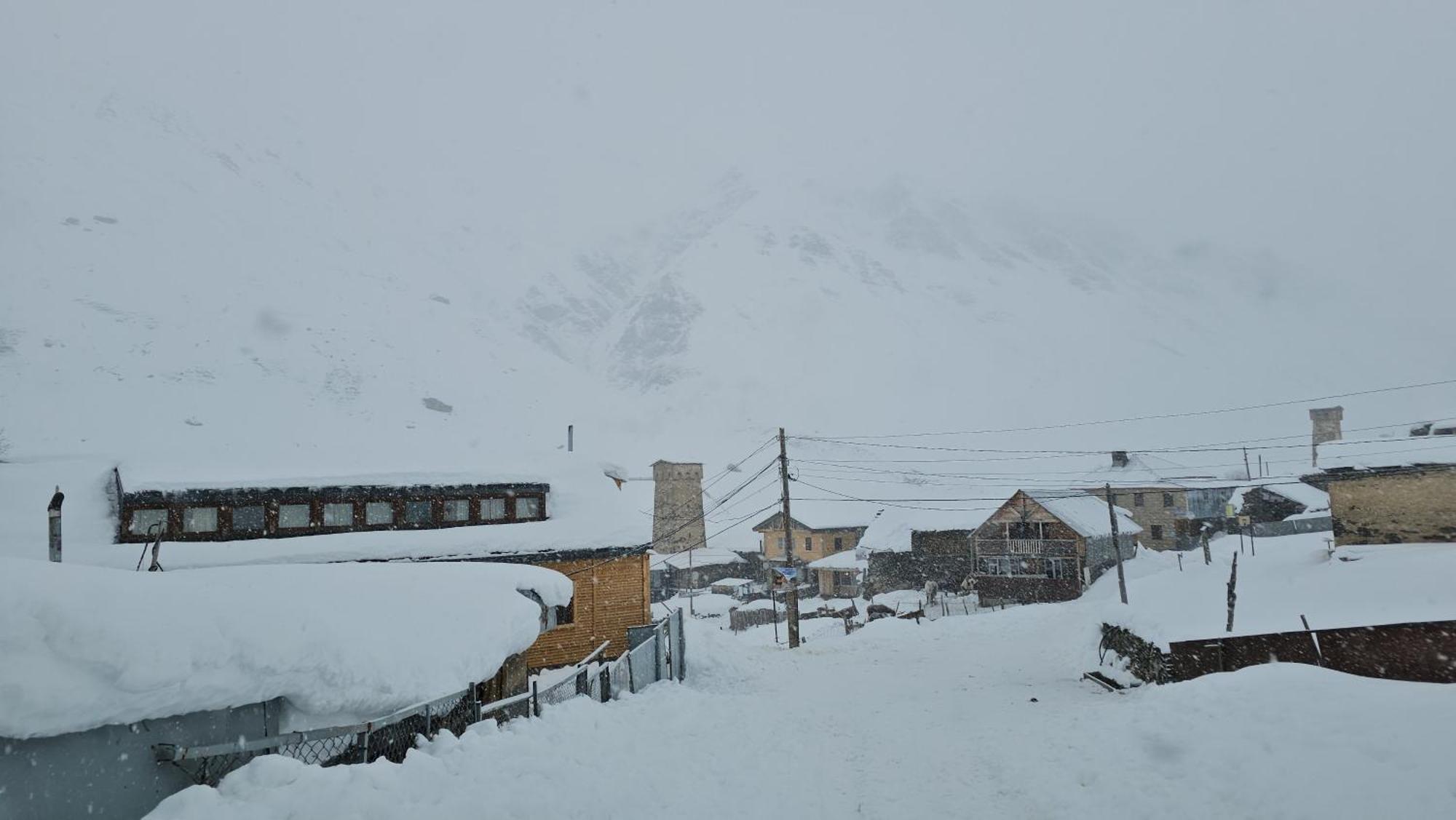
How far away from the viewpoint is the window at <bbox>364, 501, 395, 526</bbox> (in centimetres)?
2475

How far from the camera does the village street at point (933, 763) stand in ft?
19.9

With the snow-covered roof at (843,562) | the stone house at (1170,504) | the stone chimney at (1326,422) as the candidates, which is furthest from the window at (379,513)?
the stone chimney at (1326,422)

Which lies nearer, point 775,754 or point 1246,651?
point 775,754

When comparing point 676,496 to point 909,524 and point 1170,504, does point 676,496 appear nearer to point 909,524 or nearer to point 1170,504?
point 909,524

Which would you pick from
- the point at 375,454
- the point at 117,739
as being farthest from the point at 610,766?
the point at 375,454

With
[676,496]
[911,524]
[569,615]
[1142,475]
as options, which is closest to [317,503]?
[569,615]

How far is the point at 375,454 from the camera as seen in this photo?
7544 centimetres

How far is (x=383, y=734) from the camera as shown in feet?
23.4

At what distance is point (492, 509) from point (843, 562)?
36.7 m

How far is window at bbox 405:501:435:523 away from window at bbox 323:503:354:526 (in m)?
1.76

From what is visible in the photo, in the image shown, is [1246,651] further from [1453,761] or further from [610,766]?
[610,766]

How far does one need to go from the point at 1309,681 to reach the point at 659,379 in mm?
169863

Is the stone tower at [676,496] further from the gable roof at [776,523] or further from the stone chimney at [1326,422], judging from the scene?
the stone chimney at [1326,422]

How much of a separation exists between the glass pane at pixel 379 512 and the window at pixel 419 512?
47cm
